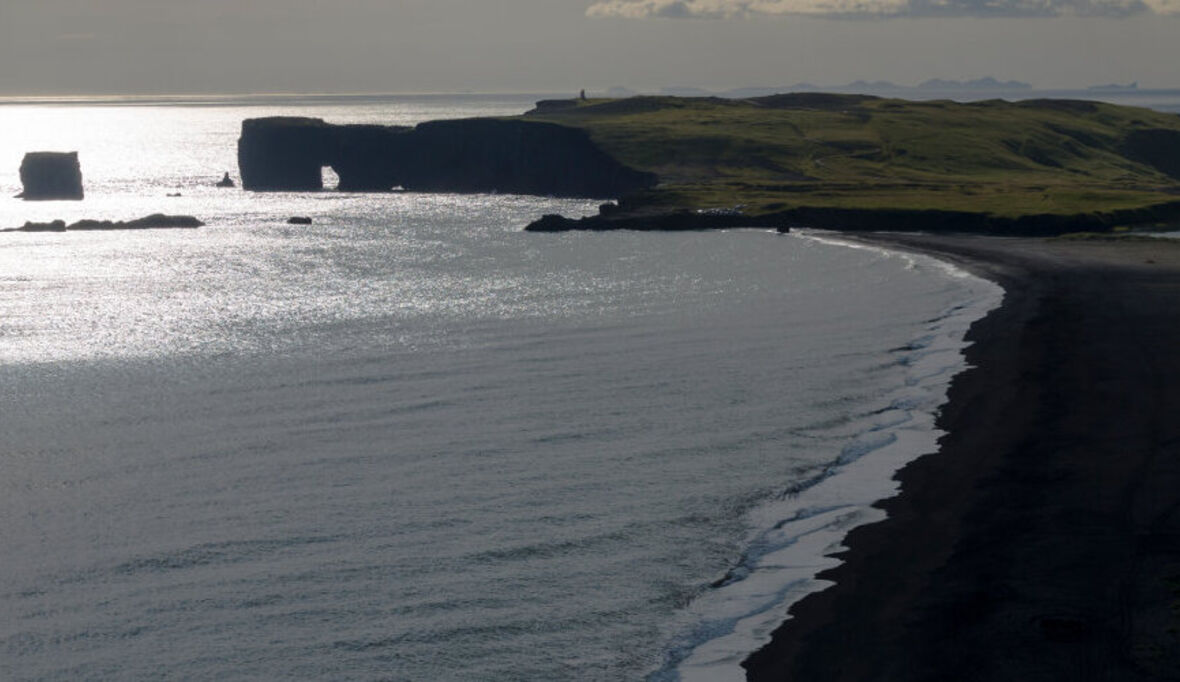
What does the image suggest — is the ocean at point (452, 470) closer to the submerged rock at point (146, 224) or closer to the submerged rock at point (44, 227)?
the submerged rock at point (146, 224)

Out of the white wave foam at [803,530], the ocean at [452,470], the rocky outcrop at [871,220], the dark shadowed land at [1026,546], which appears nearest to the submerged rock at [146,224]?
the rocky outcrop at [871,220]

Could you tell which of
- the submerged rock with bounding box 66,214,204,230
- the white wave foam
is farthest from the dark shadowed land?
the submerged rock with bounding box 66,214,204,230

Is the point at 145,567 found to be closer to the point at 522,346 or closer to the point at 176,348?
the point at 522,346

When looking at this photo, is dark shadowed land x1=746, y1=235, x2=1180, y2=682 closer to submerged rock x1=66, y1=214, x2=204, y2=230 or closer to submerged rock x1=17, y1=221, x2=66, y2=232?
submerged rock x1=66, y1=214, x2=204, y2=230

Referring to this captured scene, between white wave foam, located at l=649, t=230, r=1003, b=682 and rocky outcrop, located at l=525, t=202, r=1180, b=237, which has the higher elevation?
rocky outcrop, located at l=525, t=202, r=1180, b=237

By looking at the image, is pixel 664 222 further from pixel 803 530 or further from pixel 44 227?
pixel 803 530

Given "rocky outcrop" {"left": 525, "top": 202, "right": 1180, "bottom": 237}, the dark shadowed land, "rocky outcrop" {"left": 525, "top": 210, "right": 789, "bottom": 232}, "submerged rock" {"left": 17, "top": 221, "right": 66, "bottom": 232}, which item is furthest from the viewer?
"submerged rock" {"left": 17, "top": 221, "right": 66, "bottom": 232}

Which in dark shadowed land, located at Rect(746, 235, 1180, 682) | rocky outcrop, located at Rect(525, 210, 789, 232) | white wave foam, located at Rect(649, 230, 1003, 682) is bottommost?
Answer: white wave foam, located at Rect(649, 230, 1003, 682)
